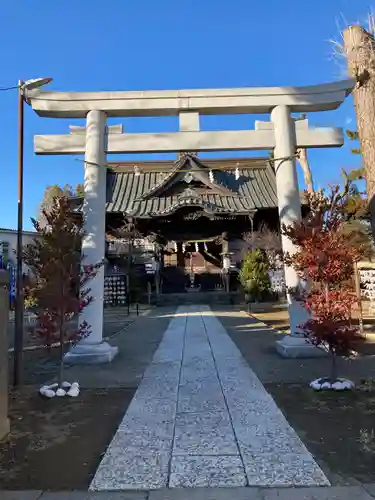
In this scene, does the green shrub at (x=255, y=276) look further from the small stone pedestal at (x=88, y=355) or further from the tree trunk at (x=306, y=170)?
the small stone pedestal at (x=88, y=355)

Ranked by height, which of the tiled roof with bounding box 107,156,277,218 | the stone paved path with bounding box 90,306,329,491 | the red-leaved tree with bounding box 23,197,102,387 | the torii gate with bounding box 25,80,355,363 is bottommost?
the stone paved path with bounding box 90,306,329,491

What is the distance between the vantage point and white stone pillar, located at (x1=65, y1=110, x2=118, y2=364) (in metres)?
7.72

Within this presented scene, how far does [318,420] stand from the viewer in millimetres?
4488

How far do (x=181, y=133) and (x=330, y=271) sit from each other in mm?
4254

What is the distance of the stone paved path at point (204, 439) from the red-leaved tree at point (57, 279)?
1.45 metres

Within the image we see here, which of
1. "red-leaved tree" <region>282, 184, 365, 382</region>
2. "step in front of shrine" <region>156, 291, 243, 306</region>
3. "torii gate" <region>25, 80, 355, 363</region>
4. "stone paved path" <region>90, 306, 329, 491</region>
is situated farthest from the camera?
"step in front of shrine" <region>156, 291, 243, 306</region>

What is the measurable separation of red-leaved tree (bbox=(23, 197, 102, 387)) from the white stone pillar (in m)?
1.45

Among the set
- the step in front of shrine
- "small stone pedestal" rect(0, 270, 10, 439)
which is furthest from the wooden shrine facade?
"small stone pedestal" rect(0, 270, 10, 439)

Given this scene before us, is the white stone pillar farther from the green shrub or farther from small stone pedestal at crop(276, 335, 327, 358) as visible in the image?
the green shrub

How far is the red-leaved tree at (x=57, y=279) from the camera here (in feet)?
18.8

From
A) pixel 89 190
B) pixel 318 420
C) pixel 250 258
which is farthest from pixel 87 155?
pixel 250 258

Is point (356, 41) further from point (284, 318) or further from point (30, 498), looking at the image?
point (284, 318)

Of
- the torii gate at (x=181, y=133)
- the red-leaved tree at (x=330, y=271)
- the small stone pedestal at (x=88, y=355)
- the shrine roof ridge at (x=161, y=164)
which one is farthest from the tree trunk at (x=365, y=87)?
the shrine roof ridge at (x=161, y=164)

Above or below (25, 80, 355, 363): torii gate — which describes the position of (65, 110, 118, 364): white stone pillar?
below
